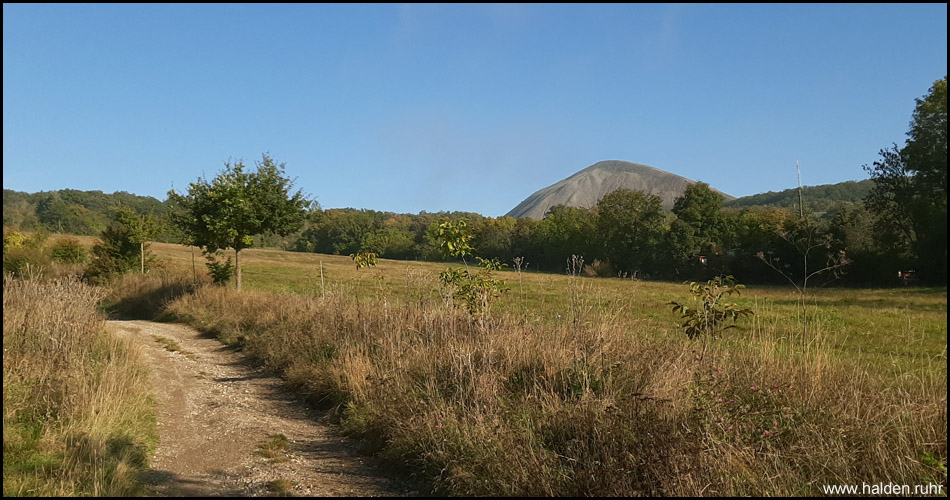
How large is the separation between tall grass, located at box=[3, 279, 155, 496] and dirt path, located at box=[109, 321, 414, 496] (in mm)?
337

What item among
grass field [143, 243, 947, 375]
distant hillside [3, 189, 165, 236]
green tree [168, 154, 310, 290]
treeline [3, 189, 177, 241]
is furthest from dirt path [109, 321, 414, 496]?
distant hillside [3, 189, 165, 236]

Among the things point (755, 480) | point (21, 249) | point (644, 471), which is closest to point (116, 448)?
point (644, 471)

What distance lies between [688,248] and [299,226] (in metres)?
23.9

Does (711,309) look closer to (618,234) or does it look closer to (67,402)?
(67,402)

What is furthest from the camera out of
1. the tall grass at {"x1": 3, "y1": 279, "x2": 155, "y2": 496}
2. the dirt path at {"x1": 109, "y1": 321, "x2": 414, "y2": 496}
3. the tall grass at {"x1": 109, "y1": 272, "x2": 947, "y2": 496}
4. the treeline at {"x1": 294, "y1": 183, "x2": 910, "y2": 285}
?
the treeline at {"x1": 294, "y1": 183, "x2": 910, "y2": 285}

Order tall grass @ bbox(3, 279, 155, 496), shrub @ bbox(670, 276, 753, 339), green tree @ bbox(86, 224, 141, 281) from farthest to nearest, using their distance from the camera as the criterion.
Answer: green tree @ bbox(86, 224, 141, 281) → shrub @ bbox(670, 276, 753, 339) → tall grass @ bbox(3, 279, 155, 496)

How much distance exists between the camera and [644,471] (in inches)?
156

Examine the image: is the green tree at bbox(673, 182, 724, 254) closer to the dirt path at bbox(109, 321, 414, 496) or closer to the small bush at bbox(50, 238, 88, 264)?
the dirt path at bbox(109, 321, 414, 496)

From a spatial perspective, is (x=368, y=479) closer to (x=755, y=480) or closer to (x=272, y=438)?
(x=272, y=438)

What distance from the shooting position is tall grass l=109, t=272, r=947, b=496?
3.88 metres

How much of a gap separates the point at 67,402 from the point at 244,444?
1863mm

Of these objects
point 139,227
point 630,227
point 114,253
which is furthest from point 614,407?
point 630,227

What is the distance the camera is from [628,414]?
4.40 metres

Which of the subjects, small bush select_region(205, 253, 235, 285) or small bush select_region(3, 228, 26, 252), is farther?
small bush select_region(3, 228, 26, 252)
